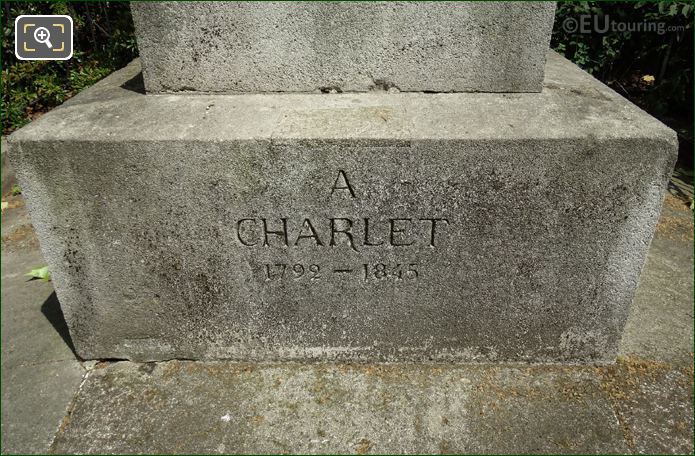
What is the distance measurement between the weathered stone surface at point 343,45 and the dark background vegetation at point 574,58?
246 centimetres

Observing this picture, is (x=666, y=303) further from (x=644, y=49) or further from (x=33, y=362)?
(x=33, y=362)

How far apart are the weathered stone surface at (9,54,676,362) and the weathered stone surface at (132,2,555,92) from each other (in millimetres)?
79

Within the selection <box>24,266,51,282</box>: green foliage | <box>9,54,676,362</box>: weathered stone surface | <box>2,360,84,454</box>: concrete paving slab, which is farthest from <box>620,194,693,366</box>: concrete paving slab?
<box>24,266,51,282</box>: green foliage

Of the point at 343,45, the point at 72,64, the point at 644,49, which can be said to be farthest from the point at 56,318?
the point at 644,49

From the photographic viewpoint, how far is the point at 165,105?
2.04 m

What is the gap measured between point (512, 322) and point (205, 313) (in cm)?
137

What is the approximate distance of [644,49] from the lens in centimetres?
435

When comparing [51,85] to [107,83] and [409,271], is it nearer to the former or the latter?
[107,83]

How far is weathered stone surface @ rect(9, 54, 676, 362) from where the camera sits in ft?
6.05

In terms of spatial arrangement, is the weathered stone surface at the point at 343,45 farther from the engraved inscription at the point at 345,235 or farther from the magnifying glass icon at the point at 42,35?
the magnifying glass icon at the point at 42,35

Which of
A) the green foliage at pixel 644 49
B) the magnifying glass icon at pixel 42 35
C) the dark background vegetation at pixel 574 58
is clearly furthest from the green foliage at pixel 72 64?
the green foliage at pixel 644 49

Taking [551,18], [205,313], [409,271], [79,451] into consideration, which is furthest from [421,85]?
[79,451]

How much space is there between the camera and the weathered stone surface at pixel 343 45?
6.30 ft

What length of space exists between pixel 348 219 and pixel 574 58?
3216 mm
